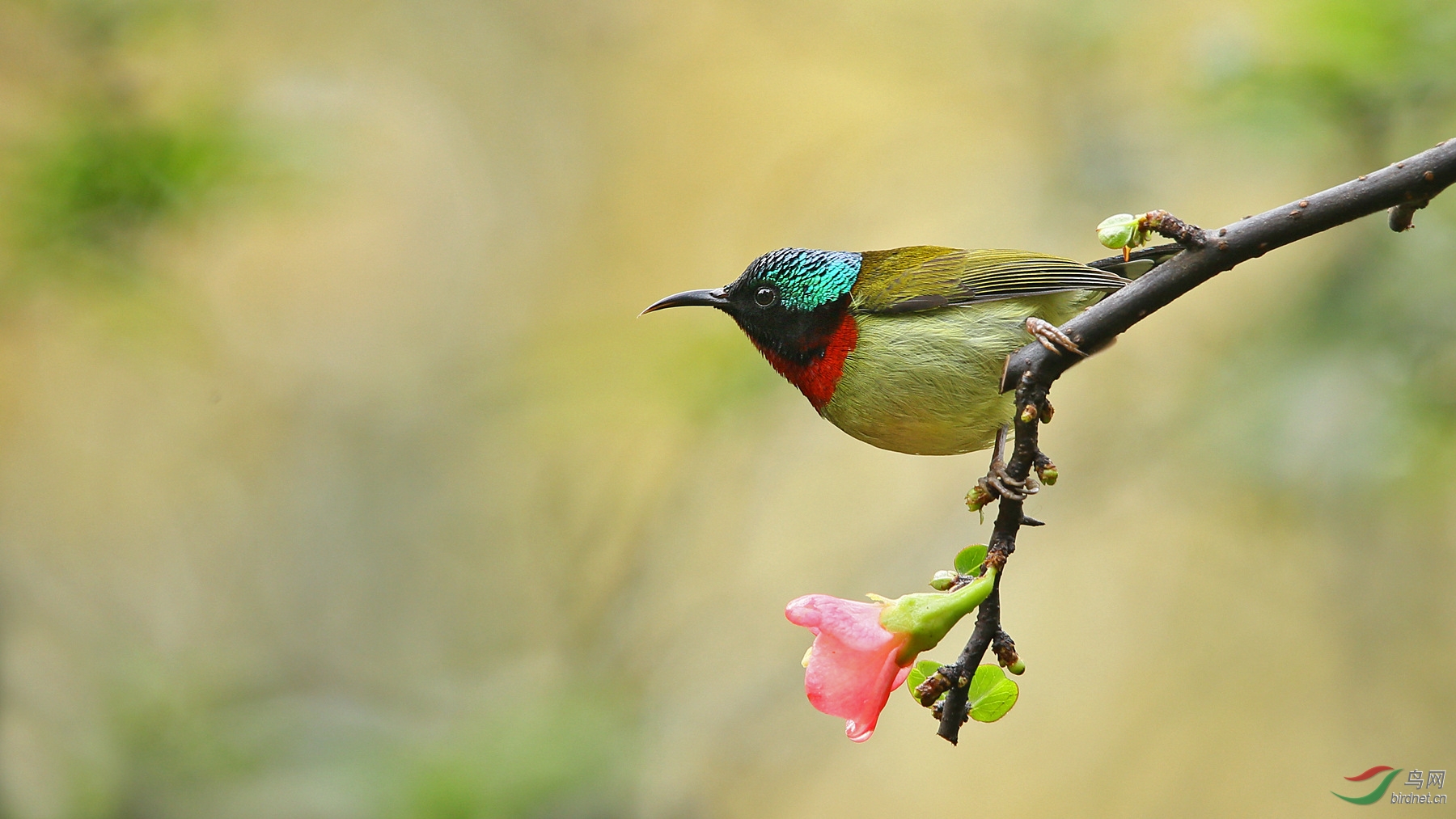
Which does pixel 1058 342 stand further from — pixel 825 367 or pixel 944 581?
pixel 825 367

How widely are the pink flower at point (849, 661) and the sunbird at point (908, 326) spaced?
906 mm

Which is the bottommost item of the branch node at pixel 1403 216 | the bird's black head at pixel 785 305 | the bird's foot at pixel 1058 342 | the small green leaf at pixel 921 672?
the small green leaf at pixel 921 672

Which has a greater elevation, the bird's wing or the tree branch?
the bird's wing

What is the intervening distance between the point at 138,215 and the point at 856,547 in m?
4.28

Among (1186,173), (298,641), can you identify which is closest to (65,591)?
(298,641)

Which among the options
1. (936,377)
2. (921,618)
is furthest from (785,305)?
(921,618)

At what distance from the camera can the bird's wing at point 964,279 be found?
2584mm

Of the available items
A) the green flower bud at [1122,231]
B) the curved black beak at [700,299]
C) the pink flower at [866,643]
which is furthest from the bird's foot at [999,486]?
the curved black beak at [700,299]

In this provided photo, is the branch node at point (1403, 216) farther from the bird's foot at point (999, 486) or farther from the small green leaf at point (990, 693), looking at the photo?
the small green leaf at point (990, 693)

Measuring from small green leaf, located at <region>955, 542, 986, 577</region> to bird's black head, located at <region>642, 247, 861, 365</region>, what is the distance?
114cm

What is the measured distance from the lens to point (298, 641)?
295 inches

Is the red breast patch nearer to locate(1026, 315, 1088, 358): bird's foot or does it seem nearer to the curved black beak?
the curved black beak

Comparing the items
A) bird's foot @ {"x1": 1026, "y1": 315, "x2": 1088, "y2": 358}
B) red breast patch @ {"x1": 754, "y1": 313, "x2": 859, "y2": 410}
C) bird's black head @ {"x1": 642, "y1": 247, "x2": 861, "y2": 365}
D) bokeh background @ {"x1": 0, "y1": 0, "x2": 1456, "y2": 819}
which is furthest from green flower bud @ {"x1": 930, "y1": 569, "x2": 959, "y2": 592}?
bokeh background @ {"x1": 0, "y1": 0, "x2": 1456, "y2": 819}

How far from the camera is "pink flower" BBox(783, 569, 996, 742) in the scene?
1.49 m
